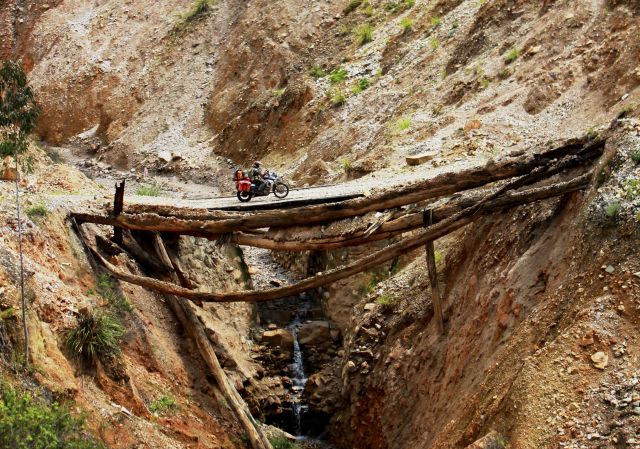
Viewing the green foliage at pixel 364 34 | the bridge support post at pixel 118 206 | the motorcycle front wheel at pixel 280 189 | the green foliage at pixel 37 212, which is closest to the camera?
the green foliage at pixel 37 212

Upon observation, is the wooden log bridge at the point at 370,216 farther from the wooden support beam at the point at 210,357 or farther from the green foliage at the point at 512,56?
the green foliage at the point at 512,56

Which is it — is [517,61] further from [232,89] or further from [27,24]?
[27,24]

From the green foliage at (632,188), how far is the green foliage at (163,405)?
8.83 m

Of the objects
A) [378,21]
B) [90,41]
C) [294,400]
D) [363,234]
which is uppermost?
[90,41]

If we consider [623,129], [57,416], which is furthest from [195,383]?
[623,129]

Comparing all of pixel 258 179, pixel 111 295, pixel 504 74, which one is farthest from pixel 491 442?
pixel 504 74

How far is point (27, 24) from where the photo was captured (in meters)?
47.6

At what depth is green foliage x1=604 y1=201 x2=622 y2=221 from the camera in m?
11.9

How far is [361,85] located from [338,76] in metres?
1.64

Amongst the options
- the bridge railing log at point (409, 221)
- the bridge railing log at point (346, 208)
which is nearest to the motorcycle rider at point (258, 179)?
the bridge railing log at point (346, 208)

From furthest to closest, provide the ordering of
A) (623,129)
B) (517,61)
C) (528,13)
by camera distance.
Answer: (528,13) < (517,61) < (623,129)

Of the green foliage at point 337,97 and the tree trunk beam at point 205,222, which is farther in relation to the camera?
the green foliage at point 337,97

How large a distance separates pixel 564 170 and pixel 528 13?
45.7 feet

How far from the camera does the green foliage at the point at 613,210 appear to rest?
468 inches
